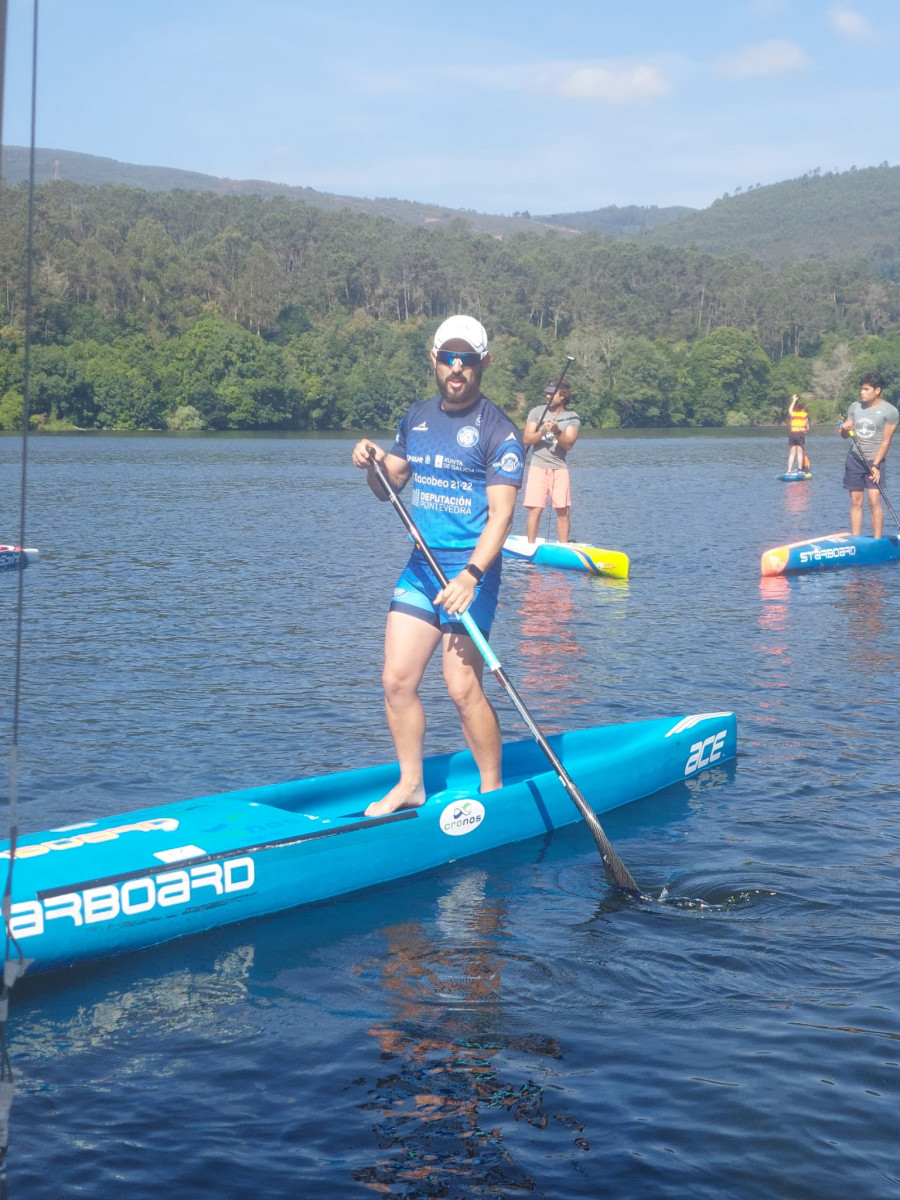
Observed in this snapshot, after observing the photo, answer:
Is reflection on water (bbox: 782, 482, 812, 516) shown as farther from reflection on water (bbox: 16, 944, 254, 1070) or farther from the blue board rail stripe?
reflection on water (bbox: 16, 944, 254, 1070)

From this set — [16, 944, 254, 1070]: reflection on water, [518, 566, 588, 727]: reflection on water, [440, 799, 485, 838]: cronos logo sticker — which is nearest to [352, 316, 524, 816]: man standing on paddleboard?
[440, 799, 485, 838]: cronos logo sticker

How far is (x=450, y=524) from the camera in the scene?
6629mm

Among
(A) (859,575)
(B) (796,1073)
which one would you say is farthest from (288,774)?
(A) (859,575)

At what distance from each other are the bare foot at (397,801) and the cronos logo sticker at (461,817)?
0.51 feet

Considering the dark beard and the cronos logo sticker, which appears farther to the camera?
the cronos logo sticker

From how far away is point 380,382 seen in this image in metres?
102

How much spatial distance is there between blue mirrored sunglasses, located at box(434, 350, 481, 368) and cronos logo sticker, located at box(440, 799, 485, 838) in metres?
2.22

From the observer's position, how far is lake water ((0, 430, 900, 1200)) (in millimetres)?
4203

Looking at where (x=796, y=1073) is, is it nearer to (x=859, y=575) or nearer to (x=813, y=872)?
(x=813, y=872)

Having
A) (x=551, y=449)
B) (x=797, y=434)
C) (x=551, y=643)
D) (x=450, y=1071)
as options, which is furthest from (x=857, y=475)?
(x=797, y=434)

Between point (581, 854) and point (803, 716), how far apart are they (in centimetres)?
338

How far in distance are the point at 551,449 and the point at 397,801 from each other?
1123 cm

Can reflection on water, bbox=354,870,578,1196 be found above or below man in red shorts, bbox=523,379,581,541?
below

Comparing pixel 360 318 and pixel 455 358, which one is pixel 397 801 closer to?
pixel 455 358
